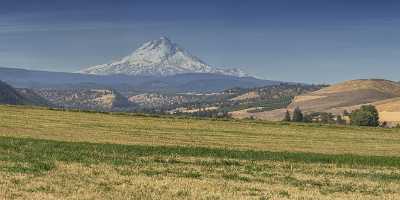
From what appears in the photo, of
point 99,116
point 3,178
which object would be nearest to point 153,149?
point 3,178

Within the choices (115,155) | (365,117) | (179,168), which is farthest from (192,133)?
(365,117)

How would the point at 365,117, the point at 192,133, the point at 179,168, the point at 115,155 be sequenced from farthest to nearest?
the point at 365,117, the point at 192,133, the point at 115,155, the point at 179,168

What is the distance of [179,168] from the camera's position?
34094 mm

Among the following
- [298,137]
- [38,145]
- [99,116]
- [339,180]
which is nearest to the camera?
[339,180]

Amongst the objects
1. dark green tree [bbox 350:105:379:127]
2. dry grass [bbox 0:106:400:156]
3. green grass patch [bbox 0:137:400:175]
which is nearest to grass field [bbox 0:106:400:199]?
green grass patch [bbox 0:137:400:175]

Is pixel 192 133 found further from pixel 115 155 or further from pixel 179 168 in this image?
pixel 179 168

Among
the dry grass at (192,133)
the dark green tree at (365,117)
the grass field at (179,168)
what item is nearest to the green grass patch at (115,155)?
the grass field at (179,168)

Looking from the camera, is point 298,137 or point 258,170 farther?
point 298,137

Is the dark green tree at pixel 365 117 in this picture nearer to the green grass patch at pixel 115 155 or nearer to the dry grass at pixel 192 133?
the dry grass at pixel 192 133

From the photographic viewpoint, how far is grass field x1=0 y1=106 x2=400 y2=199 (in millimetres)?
24766

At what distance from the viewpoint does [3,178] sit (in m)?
25.8

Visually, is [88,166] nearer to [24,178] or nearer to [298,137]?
[24,178]

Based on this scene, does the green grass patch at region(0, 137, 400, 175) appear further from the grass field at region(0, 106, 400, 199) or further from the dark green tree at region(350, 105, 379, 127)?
the dark green tree at region(350, 105, 379, 127)

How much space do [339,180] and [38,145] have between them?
74.9ft
